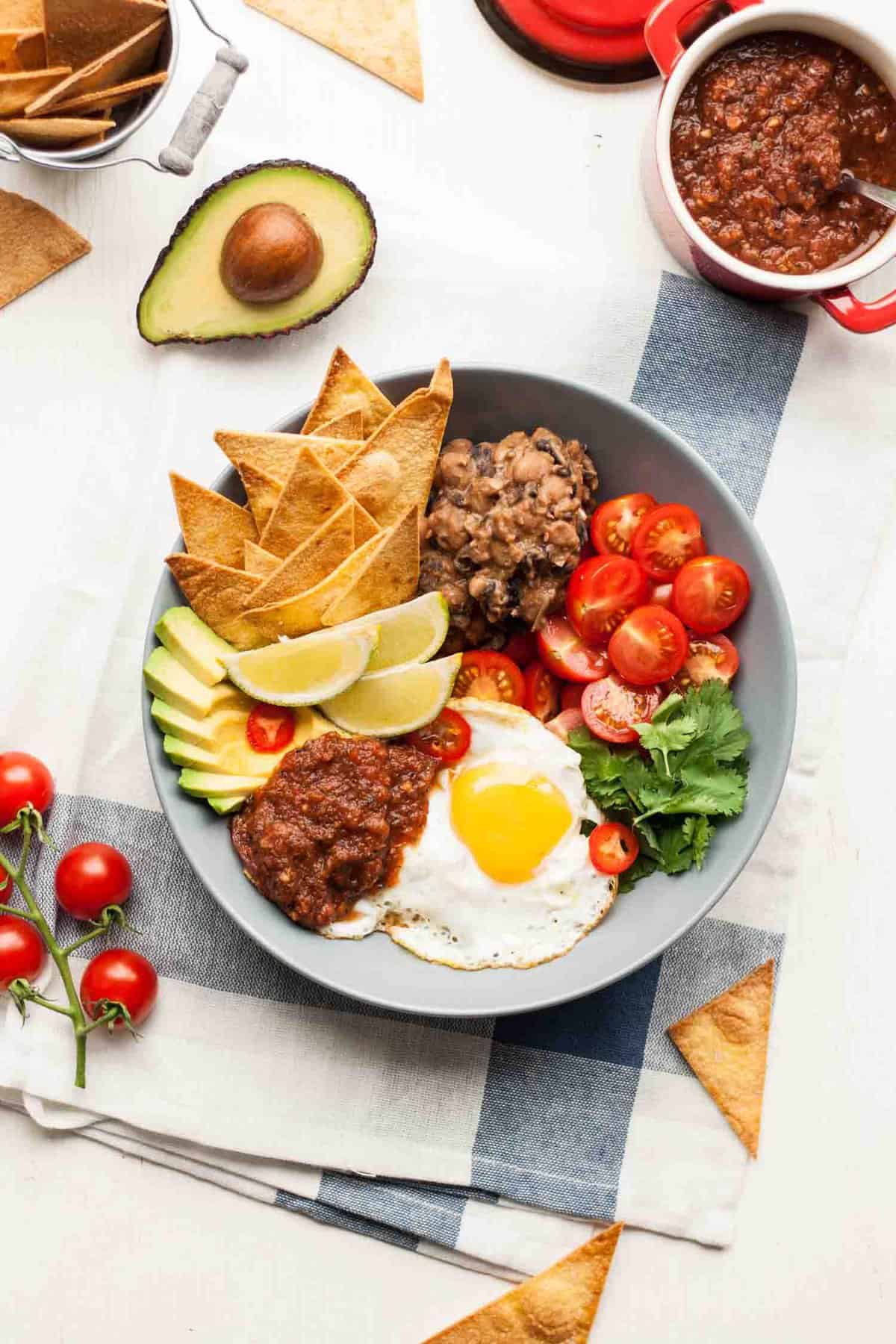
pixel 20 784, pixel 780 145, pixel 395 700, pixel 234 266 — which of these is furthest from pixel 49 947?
pixel 780 145

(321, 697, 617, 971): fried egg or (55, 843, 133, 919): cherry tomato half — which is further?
(55, 843, 133, 919): cherry tomato half

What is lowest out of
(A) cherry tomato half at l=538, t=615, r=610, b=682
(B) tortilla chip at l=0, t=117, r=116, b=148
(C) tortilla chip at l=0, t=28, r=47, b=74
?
(A) cherry tomato half at l=538, t=615, r=610, b=682

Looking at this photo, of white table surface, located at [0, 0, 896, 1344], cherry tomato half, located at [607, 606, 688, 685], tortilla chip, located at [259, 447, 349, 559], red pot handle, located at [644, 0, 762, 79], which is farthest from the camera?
white table surface, located at [0, 0, 896, 1344]

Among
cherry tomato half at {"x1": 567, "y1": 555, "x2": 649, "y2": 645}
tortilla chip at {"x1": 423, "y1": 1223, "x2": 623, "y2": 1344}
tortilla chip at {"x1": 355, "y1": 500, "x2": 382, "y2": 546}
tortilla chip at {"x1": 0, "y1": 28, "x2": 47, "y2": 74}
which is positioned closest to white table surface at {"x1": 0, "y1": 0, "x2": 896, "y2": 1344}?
tortilla chip at {"x1": 423, "y1": 1223, "x2": 623, "y2": 1344}

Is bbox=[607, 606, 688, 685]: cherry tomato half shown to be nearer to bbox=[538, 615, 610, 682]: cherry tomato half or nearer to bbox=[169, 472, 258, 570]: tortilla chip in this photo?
bbox=[538, 615, 610, 682]: cherry tomato half

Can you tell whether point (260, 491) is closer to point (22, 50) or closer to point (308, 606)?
point (308, 606)

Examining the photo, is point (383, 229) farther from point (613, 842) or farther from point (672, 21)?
point (613, 842)

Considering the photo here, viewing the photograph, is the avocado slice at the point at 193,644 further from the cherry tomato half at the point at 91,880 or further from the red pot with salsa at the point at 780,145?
the red pot with salsa at the point at 780,145
